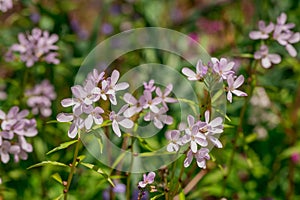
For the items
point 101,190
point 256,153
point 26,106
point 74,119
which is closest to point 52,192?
point 101,190

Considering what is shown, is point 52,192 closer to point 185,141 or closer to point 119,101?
point 119,101

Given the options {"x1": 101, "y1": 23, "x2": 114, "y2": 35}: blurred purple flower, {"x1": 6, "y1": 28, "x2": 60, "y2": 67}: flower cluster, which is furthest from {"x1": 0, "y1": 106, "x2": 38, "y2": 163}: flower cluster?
{"x1": 101, "y1": 23, "x2": 114, "y2": 35}: blurred purple flower

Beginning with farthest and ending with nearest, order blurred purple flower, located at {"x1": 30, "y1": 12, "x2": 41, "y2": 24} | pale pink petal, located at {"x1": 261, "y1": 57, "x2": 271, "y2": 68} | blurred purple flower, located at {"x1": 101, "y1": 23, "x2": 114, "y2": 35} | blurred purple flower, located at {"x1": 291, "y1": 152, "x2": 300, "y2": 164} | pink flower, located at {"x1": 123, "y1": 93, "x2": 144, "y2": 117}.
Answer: blurred purple flower, located at {"x1": 101, "y1": 23, "x2": 114, "y2": 35} → blurred purple flower, located at {"x1": 30, "y1": 12, "x2": 41, "y2": 24} → blurred purple flower, located at {"x1": 291, "y1": 152, "x2": 300, "y2": 164} → pale pink petal, located at {"x1": 261, "y1": 57, "x2": 271, "y2": 68} → pink flower, located at {"x1": 123, "y1": 93, "x2": 144, "y2": 117}

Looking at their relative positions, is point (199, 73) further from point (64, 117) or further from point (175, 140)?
point (64, 117)

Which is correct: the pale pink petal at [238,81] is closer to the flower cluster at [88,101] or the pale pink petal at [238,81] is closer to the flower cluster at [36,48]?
the flower cluster at [88,101]

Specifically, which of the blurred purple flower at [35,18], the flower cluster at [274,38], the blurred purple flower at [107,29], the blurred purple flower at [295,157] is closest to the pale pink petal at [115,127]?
the flower cluster at [274,38]

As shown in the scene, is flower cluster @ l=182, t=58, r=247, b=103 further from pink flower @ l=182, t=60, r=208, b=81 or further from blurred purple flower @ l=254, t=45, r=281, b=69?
blurred purple flower @ l=254, t=45, r=281, b=69

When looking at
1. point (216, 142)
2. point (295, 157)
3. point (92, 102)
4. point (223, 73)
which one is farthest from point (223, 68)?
point (295, 157)
